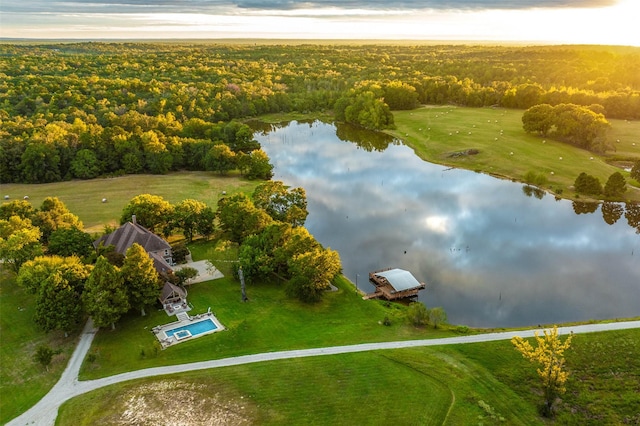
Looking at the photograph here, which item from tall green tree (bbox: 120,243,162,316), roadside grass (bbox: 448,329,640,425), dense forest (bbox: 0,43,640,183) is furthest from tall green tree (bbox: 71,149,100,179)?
roadside grass (bbox: 448,329,640,425)

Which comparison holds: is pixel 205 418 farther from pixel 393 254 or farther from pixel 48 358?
pixel 393 254

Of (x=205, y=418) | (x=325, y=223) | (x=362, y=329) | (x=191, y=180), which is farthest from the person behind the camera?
(x=191, y=180)

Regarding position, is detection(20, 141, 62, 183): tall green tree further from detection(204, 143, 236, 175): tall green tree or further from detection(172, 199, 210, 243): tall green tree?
detection(172, 199, 210, 243): tall green tree

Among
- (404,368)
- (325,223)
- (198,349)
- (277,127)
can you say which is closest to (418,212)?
(325,223)

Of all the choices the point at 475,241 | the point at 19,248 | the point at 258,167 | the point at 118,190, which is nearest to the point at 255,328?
the point at 19,248

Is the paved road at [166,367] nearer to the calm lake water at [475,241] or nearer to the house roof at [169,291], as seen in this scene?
the calm lake water at [475,241]

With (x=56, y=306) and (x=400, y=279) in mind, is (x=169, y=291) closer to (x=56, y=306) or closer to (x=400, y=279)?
(x=56, y=306)
